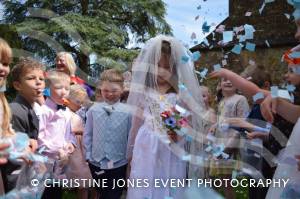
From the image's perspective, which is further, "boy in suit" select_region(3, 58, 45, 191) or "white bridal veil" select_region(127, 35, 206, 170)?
"white bridal veil" select_region(127, 35, 206, 170)

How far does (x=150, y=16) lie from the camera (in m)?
24.0

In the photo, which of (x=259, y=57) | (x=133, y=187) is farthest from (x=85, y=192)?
(x=259, y=57)

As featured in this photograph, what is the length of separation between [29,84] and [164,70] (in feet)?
3.56

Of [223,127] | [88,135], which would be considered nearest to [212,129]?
[223,127]

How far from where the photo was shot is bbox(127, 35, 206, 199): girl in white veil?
3.63 meters

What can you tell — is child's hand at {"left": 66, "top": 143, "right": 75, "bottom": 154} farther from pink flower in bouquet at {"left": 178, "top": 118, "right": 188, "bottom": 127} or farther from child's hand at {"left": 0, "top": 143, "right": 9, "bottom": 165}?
child's hand at {"left": 0, "top": 143, "right": 9, "bottom": 165}

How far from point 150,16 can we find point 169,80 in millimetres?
20743

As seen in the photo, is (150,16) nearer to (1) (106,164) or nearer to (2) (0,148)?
(1) (106,164)

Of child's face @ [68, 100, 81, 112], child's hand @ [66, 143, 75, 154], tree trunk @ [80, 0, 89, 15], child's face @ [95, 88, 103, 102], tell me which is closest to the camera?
child's hand @ [66, 143, 75, 154]

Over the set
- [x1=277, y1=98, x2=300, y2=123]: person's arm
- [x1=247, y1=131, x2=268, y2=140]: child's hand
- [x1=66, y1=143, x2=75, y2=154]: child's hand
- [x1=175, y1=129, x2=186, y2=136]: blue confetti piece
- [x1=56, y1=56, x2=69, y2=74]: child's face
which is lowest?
[x1=66, y1=143, x2=75, y2=154]: child's hand

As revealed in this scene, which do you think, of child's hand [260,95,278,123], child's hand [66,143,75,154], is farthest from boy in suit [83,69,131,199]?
child's hand [260,95,278,123]

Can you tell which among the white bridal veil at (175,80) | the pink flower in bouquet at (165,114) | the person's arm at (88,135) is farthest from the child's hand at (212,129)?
the person's arm at (88,135)

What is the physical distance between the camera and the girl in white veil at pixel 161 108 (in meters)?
3.63

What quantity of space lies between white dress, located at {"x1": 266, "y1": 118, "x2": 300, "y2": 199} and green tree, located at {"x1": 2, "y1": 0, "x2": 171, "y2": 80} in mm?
11338
